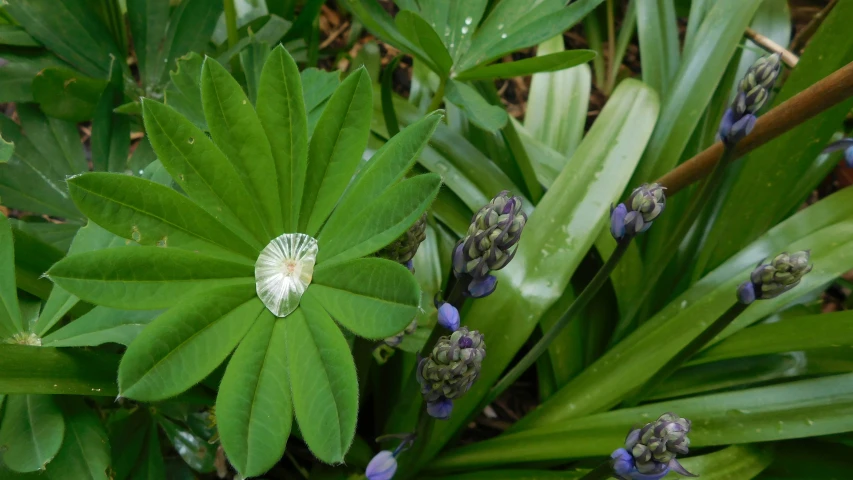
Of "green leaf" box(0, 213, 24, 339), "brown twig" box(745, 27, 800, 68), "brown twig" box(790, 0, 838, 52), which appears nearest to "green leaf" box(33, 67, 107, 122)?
"green leaf" box(0, 213, 24, 339)

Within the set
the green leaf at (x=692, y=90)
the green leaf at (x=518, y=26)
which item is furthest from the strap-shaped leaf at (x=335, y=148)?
the green leaf at (x=692, y=90)

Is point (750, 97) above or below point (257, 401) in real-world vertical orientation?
above

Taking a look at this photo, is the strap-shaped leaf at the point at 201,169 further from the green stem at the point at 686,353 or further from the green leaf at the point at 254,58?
the green stem at the point at 686,353

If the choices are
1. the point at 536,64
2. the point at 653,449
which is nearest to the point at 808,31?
the point at 536,64

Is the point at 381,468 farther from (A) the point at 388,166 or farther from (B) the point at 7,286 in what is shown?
(B) the point at 7,286

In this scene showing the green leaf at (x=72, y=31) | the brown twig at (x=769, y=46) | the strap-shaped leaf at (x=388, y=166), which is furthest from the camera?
the brown twig at (x=769, y=46)

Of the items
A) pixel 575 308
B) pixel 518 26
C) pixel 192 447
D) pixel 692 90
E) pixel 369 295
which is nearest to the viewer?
pixel 369 295
